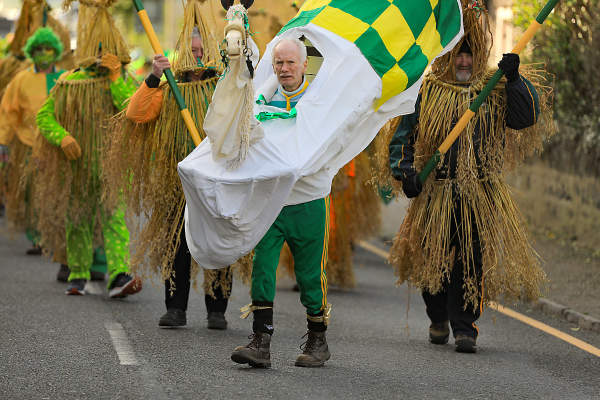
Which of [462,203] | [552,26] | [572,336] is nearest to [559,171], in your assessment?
[552,26]

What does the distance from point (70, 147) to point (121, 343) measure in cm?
251

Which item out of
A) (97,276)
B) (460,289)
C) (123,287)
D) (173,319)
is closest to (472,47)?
(460,289)

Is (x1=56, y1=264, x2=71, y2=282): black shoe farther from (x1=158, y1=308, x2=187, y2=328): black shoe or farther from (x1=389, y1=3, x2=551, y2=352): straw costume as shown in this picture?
(x1=389, y1=3, x2=551, y2=352): straw costume

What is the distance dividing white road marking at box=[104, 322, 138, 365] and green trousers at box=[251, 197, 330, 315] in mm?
840

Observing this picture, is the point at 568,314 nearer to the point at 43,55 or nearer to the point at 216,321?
the point at 216,321

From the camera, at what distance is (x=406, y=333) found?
26.7 ft

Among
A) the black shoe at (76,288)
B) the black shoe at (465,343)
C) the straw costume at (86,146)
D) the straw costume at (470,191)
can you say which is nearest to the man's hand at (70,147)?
the straw costume at (86,146)

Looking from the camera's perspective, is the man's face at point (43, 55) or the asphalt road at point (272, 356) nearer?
the asphalt road at point (272, 356)

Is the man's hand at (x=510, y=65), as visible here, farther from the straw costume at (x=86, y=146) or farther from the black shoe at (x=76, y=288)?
the black shoe at (x=76, y=288)

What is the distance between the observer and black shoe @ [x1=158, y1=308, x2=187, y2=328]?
309 inches

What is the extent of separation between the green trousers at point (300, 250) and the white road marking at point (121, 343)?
0.84 meters

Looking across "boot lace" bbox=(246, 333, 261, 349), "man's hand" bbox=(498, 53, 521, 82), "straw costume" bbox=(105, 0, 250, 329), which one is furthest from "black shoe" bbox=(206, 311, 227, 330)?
"man's hand" bbox=(498, 53, 521, 82)

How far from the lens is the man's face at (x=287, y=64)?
6.41m

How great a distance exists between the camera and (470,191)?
7.38 meters
